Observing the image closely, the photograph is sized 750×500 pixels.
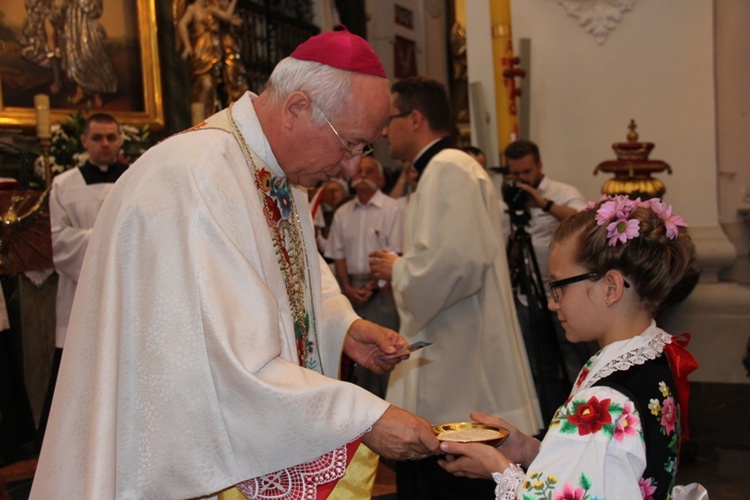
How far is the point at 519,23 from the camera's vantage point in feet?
17.8

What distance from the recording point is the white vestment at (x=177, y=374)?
1842mm

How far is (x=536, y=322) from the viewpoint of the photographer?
16.3ft

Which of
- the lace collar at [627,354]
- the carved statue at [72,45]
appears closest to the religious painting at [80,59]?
the carved statue at [72,45]

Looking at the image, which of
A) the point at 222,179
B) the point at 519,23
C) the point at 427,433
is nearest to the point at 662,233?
the point at 427,433

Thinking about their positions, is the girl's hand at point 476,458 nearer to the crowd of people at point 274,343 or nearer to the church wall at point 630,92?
the crowd of people at point 274,343

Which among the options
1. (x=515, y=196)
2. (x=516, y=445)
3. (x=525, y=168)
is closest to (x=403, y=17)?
(x=525, y=168)

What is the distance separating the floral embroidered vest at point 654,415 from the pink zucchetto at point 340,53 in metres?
1.00

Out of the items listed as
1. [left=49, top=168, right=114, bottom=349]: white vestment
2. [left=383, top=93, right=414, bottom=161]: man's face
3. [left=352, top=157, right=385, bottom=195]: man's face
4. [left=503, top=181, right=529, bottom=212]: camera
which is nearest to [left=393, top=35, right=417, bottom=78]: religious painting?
[left=352, top=157, right=385, bottom=195]: man's face

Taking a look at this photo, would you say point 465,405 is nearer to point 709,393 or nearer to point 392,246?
point 709,393

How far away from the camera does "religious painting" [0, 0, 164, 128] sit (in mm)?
7090

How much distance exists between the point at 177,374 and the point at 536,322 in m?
3.40

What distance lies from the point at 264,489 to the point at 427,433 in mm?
385

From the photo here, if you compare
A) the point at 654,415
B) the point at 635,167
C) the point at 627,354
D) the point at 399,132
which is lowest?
the point at 654,415

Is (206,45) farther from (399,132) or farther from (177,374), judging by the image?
(177,374)
